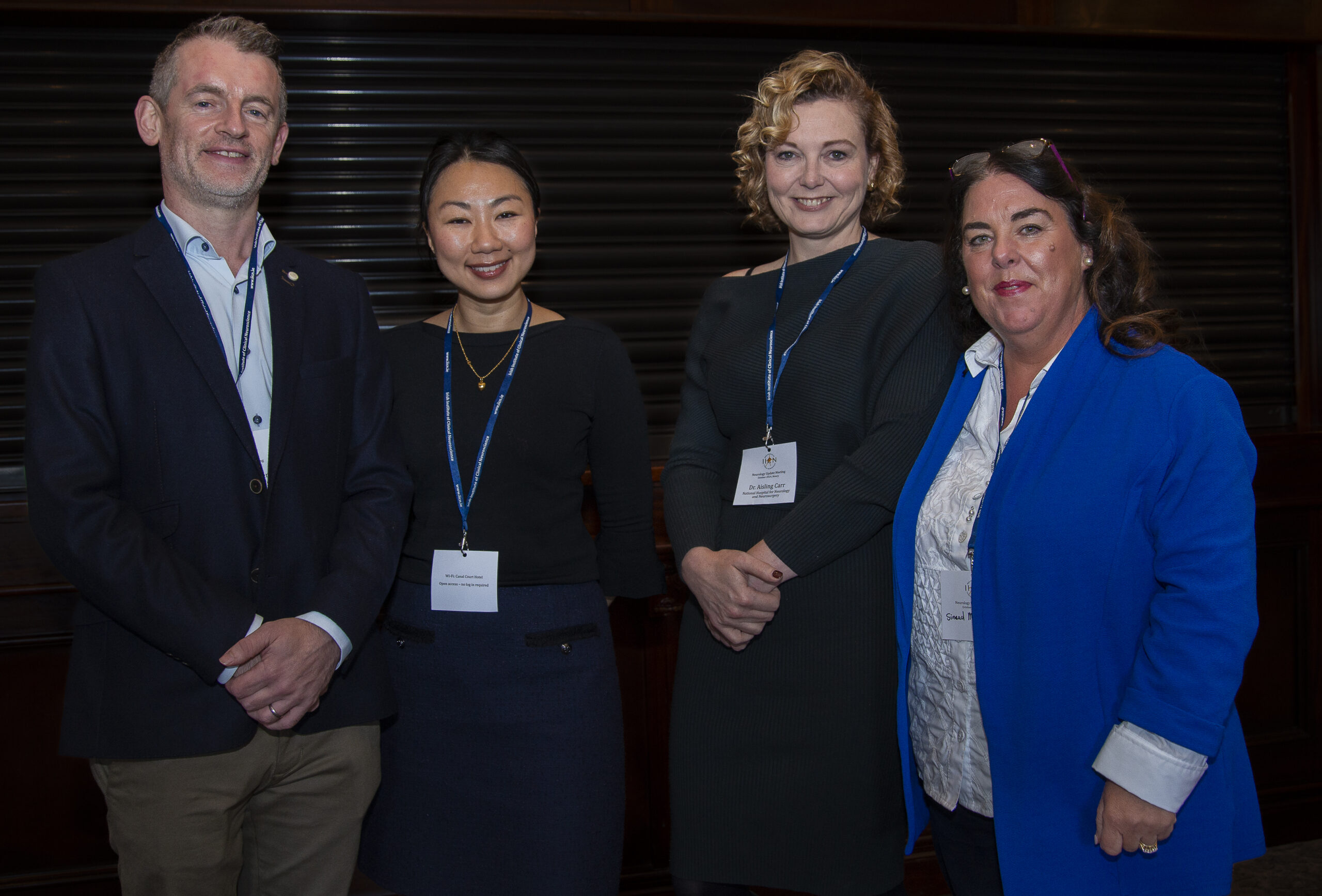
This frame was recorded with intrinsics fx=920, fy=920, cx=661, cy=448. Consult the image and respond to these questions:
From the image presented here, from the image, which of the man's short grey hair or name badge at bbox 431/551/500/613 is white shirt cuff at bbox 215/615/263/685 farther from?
the man's short grey hair

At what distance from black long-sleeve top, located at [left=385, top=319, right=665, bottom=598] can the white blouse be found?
681 millimetres

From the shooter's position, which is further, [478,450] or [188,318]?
[478,450]

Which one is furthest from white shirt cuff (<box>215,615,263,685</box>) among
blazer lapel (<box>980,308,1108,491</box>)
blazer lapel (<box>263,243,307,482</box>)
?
blazer lapel (<box>980,308,1108,491</box>)

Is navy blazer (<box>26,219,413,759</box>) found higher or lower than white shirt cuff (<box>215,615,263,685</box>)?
higher

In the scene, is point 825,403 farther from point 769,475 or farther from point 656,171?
point 656,171

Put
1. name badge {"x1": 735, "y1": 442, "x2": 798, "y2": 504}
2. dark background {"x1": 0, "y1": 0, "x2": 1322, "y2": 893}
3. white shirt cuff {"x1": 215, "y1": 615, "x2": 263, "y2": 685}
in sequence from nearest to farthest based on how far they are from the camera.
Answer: white shirt cuff {"x1": 215, "y1": 615, "x2": 263, "y2": 685}, name badge {"x1": 735, "y1": 442, "x2": 798, "y2": 504}, dark background {"x1": 0, "y1": 0, "x2": 1322, "y2": 893}

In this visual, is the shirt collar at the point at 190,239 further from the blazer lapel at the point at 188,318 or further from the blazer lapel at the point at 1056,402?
the blazer lapel at the point at 1056,402

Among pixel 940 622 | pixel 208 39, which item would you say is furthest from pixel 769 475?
pixel 208 39

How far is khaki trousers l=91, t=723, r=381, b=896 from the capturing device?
162 centimetres

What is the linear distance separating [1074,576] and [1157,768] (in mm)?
293

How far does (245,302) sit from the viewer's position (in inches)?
69.5

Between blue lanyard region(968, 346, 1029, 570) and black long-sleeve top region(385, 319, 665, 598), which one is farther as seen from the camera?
black long-sleeve top region(385, 319, 665, 598)

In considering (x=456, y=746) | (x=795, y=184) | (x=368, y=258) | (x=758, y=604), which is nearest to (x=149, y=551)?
(x=456, y=746)

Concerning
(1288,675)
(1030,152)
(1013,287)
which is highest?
(1030,152)
